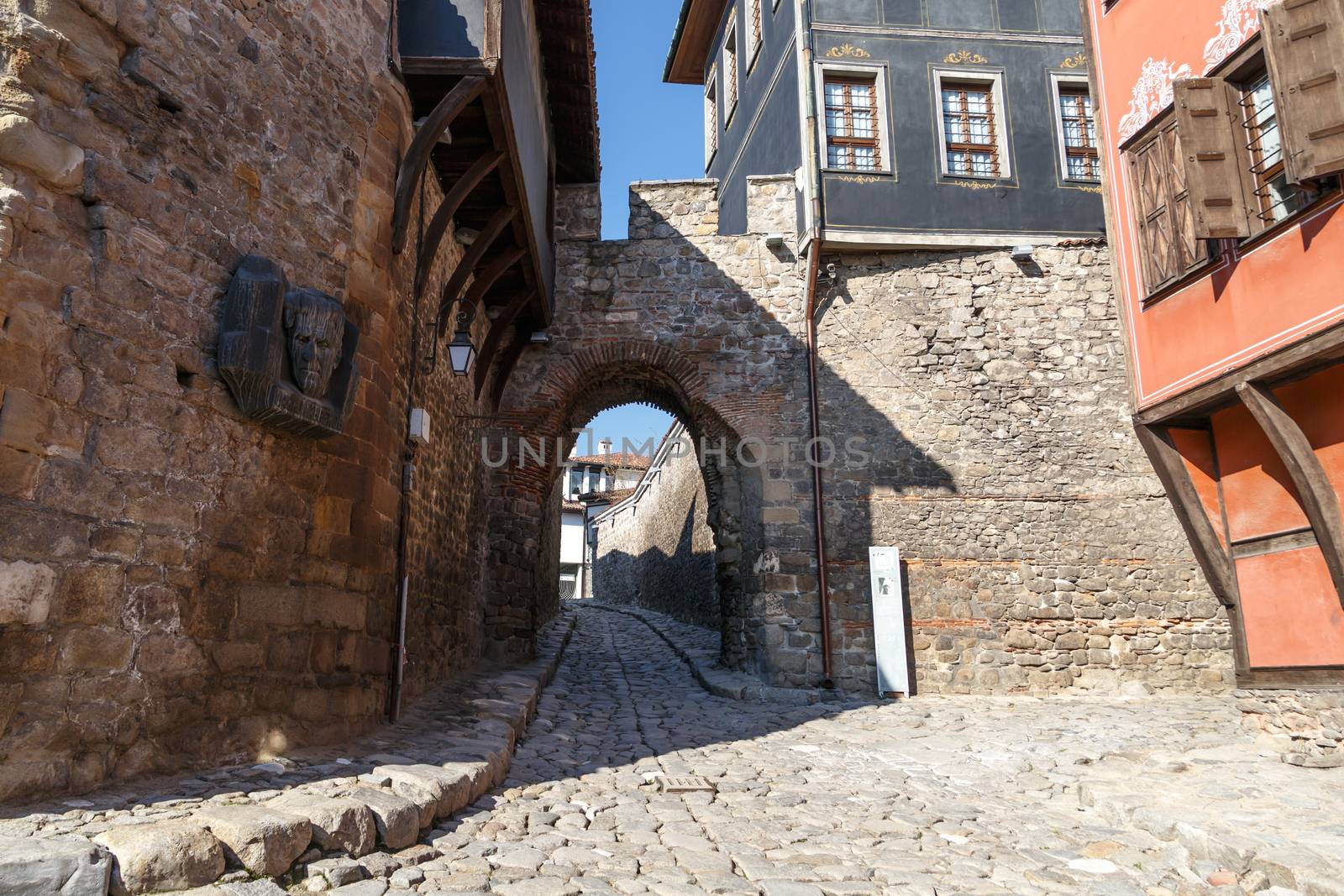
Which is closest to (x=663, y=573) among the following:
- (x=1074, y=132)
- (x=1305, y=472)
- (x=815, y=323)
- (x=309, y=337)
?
(x=815, y=323)

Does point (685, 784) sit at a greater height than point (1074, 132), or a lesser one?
lesser

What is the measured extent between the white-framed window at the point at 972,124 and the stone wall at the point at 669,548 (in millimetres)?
5184

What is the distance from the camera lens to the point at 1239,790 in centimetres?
489

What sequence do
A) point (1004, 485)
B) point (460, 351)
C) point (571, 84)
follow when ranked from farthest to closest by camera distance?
1. point (571, 84)
2. point (1004, 485)
3. point (460, 351)

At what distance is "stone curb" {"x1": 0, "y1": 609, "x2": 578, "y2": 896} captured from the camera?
2746 mm

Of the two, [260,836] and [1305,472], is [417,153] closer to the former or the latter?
[260,836]

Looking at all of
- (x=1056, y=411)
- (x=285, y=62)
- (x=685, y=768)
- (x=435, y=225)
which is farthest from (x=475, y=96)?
(x=1056, y=411)

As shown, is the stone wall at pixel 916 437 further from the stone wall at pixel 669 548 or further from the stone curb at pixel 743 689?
the stone wall at pixel 669 548

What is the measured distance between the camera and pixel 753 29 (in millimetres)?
12609

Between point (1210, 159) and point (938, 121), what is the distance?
532cm

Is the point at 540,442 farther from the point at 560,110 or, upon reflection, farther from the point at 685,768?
the point at 685,768

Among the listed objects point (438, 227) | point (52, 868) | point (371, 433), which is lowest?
point (52, 868)

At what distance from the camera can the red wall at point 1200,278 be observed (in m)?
5.28

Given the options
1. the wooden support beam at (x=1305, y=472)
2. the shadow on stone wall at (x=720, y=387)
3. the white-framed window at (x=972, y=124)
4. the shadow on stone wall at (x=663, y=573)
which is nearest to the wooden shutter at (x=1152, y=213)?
the wooden support beam at (x=1305, y=472)
